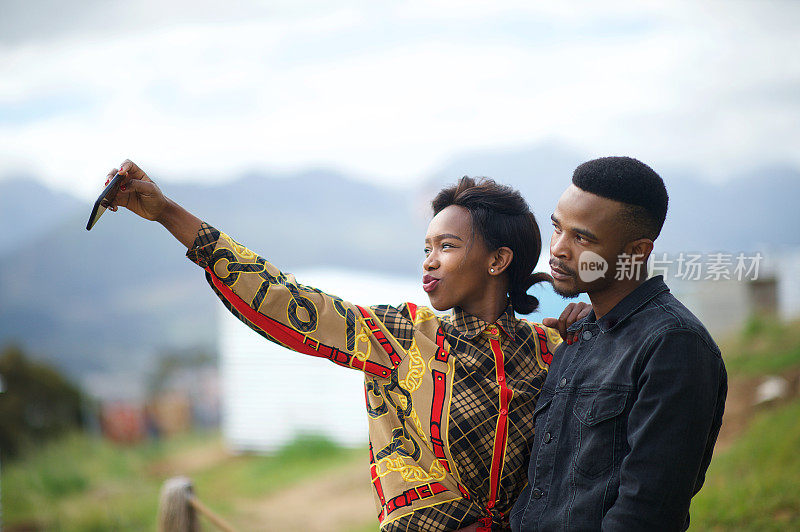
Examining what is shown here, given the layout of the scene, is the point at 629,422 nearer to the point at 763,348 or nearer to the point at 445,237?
the point at 445,237

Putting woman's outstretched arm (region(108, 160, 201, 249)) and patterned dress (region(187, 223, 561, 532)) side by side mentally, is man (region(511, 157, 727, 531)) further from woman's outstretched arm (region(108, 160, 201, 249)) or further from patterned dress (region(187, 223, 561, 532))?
woman's outstretched arm (region(108, 160, 201, 249))

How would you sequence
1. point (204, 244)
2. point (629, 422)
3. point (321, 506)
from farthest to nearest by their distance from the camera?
point (321, 506)
point (204, 244)
point (629, 422)

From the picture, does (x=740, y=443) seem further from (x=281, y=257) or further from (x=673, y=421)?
(x=281, y=257)

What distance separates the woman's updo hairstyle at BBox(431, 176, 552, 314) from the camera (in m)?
2.20

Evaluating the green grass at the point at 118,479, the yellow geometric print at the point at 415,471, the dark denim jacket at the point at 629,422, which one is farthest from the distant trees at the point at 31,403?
the dark denim jacket at the point at 629,422

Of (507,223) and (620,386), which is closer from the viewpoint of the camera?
(620,386)

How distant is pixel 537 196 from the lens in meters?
14.4

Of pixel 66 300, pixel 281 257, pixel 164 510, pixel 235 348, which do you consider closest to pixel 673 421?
pixel 164 510

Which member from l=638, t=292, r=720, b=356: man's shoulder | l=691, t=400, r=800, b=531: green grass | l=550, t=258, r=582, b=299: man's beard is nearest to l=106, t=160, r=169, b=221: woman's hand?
l=550, t=258, r=582, b=299: man's beard

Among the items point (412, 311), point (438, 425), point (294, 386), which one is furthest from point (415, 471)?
point (294, 386)

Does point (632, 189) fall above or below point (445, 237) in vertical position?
below

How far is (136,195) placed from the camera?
1967mm

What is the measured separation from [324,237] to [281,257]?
2335 millimetres

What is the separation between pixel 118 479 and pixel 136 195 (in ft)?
30.1
